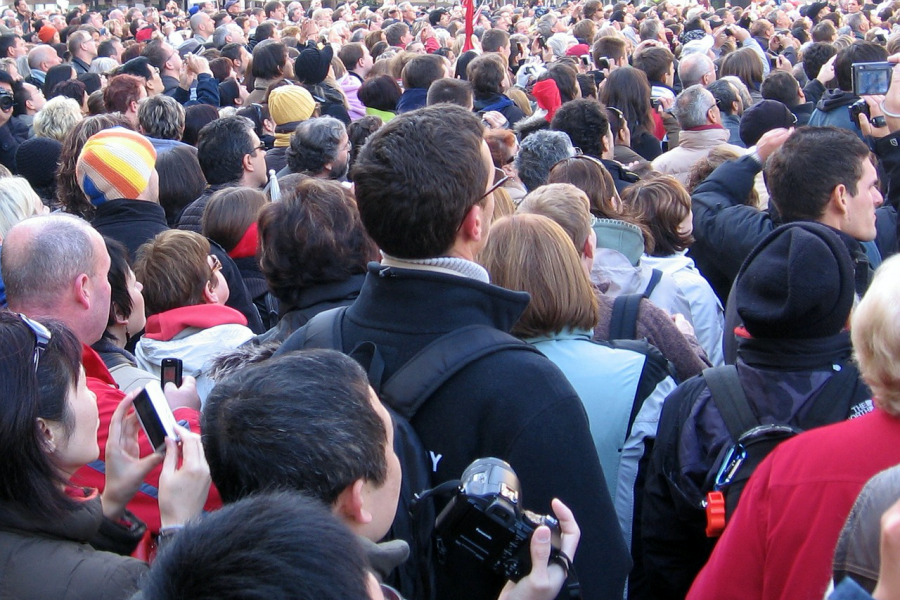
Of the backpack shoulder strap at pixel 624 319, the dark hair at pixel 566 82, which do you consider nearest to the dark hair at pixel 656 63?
the dark hair at pixel 566 82

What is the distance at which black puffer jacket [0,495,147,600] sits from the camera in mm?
1590

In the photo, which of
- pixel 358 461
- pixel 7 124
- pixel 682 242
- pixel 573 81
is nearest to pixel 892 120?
pixel 682 242

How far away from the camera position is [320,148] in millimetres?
4988

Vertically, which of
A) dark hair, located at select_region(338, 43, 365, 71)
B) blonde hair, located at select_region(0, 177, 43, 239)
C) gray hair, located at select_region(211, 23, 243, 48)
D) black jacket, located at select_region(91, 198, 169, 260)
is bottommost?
gray hair, located at select_region(211, 23, 243, 48)

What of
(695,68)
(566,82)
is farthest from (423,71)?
(695,68)

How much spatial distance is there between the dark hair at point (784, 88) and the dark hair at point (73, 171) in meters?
4.55

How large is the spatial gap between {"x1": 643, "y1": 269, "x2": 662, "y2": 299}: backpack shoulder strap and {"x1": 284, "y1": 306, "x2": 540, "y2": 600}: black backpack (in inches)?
61.7

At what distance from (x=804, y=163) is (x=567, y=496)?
6.27 feet

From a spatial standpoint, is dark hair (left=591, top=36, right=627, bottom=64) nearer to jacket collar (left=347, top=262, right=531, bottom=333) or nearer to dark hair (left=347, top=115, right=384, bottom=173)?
dark hair (left=347, top=115, right=384, bottom=173)

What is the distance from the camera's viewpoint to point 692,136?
5.59 m

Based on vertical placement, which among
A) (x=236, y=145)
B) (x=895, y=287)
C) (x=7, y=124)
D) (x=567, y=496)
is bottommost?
(x=7, y=124)

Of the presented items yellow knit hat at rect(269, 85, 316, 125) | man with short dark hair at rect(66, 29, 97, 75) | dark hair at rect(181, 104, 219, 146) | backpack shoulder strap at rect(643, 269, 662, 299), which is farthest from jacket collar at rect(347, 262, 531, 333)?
man with short dark hair at rect(66, 29, 97, 75)

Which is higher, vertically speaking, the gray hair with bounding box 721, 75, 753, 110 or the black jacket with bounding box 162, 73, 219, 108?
the gray hair with bounding box 721, 75, 753, 110

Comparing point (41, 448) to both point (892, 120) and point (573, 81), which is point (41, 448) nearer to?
point (892, 120)
